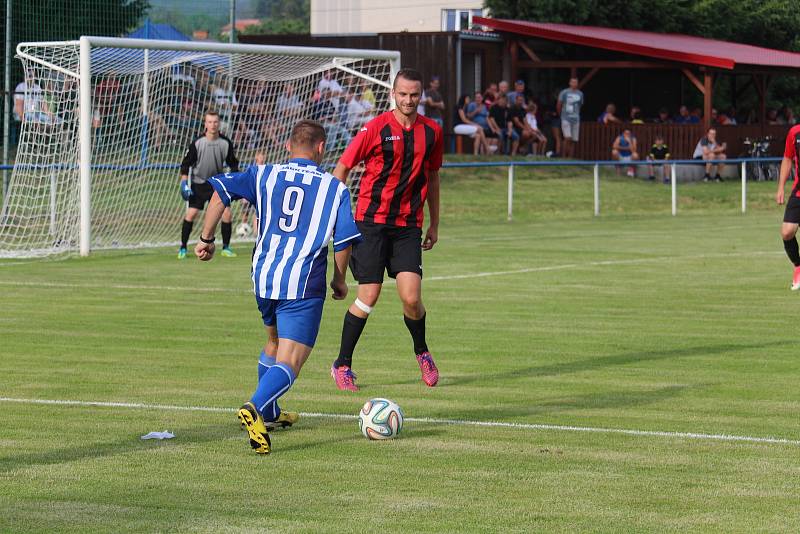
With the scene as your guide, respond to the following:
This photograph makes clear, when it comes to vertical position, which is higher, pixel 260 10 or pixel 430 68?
pixel 260 10

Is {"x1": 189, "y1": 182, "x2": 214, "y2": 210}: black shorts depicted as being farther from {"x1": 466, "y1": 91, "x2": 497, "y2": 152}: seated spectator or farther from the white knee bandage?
{"x1": 466, "y1": 91, "x2": 497, "y2": 152}: seated spectator

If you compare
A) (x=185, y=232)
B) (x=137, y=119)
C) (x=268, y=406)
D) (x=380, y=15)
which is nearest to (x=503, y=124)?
(x=137, y=119)

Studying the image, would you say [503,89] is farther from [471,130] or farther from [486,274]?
[486,274]

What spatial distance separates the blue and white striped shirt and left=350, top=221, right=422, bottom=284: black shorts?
90.5 inches

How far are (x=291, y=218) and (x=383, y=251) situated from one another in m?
2.46

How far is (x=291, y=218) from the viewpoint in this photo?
8352 millimetres

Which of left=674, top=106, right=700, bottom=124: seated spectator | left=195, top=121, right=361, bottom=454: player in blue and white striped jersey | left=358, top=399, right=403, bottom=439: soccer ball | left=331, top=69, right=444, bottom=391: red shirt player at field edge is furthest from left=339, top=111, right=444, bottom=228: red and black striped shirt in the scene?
left=674, top=106, right=700, bottom=124: seated spectator

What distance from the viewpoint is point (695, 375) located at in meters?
11.0

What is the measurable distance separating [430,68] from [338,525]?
3542 cm

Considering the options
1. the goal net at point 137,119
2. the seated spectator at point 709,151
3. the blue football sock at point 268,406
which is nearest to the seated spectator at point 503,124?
the seated spectator at point 709,151

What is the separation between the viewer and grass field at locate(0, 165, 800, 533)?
6.80 m

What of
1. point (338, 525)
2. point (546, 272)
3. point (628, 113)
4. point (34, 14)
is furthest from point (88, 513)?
point (628, 113)

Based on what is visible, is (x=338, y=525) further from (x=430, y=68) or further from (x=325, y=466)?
(x=430, y=68)

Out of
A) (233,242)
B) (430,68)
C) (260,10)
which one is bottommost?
(233,242)
